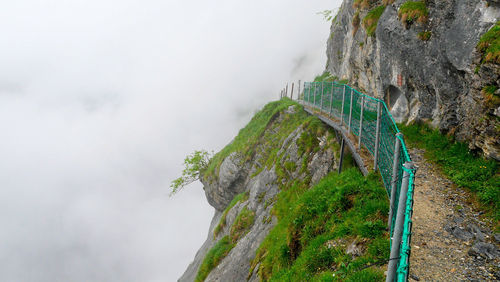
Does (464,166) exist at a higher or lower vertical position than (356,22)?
lower

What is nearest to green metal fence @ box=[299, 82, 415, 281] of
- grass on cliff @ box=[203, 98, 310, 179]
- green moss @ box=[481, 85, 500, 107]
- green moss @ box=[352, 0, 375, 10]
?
green moss @ box=[481, 85, 500, 107]

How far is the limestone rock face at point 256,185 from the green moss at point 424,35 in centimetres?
571

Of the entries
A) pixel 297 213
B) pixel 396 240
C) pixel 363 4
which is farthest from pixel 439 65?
pixel 363 4

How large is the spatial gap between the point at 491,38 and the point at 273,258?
8.85 meters

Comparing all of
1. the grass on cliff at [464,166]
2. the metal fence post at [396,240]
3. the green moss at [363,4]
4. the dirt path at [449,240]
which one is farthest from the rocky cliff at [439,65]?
the metal fence post at [396,240]

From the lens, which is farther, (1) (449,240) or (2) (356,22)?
(2) (356,22)

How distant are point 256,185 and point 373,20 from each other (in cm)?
1202

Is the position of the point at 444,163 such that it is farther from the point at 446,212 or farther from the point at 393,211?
the point at 393,211

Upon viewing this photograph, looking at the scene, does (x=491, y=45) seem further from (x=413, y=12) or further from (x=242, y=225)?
(x=242, y=225)

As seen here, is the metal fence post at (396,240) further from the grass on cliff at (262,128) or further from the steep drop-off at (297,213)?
the grass on cliff at (262,128)

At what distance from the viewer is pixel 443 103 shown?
8.98 meters

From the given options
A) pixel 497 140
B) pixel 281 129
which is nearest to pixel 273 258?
pixel 497 140

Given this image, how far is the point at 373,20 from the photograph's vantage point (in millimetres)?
14203

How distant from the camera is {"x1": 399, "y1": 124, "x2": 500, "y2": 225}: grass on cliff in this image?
5.67m
